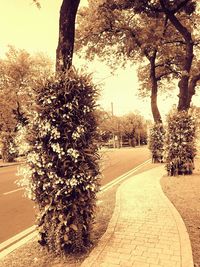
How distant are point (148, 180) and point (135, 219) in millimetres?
6622

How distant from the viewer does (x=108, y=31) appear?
74.2 feet

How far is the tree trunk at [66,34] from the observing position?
236 inches

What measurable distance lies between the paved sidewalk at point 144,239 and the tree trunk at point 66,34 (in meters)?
3.44

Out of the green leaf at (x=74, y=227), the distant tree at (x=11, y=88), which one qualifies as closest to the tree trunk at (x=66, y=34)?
the green leaf at (x=74, y=227)

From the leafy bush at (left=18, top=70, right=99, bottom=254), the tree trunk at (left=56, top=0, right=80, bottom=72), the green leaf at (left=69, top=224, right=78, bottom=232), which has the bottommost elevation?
the green leaf at (left=69, top=224, right=78, bottom=232)

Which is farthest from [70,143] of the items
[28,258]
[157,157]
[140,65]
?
[140,65]

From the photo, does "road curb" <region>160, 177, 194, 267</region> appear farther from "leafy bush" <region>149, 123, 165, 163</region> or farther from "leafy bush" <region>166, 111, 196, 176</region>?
"leafy bush" <region>149, 123, 165, 163</region>

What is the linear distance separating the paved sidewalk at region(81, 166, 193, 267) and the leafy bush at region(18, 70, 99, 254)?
638 mm

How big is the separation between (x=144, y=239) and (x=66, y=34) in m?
4.37

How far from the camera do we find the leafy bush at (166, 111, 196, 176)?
590 inches

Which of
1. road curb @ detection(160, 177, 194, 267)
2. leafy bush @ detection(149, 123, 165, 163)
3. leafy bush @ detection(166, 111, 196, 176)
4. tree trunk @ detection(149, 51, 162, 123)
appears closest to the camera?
road curb @ detection(160, 177, 194, 267)

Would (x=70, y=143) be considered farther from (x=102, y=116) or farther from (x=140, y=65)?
(x=140, y=65)

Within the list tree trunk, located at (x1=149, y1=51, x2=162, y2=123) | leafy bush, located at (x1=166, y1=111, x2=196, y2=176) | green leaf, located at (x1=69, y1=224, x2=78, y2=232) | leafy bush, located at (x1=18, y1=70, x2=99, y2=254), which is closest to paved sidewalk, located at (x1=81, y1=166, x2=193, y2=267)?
green leaf, located at (x1=69, y1=224, x2=78, y2=232)

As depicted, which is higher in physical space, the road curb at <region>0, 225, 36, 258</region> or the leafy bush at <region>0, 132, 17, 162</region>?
the leafy bush at <region>0, 132, 17, 162</region>
